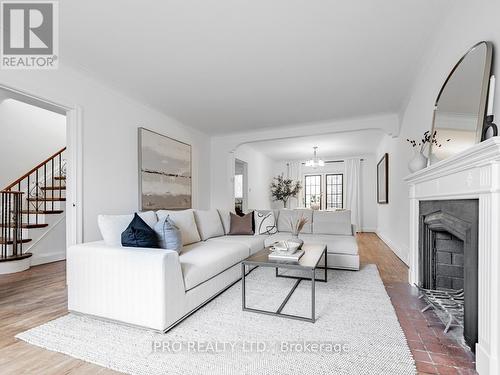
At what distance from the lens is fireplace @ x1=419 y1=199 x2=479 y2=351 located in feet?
5.34

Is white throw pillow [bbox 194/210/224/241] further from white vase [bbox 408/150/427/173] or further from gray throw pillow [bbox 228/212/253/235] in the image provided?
white vase [bbox 408/150/427/173]

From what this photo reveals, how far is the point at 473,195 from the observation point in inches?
63.1

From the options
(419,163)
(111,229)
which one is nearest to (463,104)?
(419,163)

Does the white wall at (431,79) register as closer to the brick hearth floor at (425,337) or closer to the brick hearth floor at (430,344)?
the brick hearth floor at (425,337)

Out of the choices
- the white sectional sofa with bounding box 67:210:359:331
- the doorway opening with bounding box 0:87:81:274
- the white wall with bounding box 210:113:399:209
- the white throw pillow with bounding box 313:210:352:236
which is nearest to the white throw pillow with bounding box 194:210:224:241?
the white sectional sofa with bounding box 67:210:359:331

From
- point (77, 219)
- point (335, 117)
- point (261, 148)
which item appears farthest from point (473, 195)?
point (261, 148)

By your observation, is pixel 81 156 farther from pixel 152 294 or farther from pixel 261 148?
pixel 261 148

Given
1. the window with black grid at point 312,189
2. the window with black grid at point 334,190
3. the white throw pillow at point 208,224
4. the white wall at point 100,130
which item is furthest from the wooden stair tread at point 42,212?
the window with black grid at point 334,190

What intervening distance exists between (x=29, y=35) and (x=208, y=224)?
9.18ft

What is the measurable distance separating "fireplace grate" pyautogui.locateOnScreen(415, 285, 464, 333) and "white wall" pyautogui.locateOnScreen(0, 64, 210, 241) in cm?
358

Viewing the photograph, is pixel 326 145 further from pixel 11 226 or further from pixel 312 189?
pixel 11 226

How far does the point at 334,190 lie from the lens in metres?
8.95

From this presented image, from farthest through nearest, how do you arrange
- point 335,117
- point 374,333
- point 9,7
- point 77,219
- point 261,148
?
1. point 261,148
2. point 335,117
3. point 77,219
4. point 9,7
5. point 374,333

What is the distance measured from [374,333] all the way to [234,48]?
275cm
